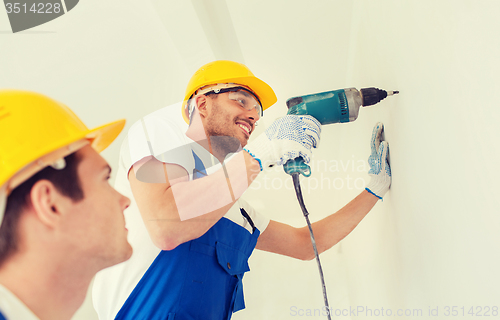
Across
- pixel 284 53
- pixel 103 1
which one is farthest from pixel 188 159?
pixel 284 53

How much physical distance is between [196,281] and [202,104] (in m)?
0.74

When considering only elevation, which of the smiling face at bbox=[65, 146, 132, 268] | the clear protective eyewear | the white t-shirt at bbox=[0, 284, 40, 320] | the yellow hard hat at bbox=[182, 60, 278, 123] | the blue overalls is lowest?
the blue overalls

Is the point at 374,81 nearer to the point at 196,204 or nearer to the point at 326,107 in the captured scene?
the point at 326,107

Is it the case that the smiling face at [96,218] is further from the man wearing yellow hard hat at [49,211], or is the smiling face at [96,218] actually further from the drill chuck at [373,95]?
the drill chuck at [373,95]

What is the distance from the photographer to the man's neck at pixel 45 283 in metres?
0.40

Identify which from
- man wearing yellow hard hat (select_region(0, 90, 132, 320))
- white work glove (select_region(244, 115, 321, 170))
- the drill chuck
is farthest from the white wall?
man wearing yellow hard hat (select_region(0, 90, 132, 320))

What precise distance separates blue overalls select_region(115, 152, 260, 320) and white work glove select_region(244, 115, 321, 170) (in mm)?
229

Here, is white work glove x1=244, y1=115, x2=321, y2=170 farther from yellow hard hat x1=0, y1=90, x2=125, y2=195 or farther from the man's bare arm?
yellow hard hat x1=0, y1=90, x2=125, y2=195

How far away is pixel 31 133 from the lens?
443 millimetres

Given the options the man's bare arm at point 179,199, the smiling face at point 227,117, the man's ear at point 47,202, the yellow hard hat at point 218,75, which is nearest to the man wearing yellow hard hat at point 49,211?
the man's ear at point 47,202

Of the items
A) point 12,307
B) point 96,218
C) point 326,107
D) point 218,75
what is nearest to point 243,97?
point 218,75

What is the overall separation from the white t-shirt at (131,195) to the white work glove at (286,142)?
0.76ft

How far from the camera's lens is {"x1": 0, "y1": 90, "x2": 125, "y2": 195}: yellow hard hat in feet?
1.35

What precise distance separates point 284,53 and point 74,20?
3.51ft
